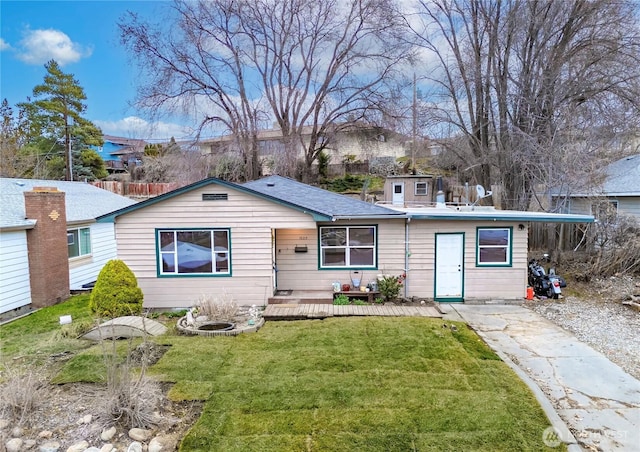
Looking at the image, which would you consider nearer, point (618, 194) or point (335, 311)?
point (335, 311)

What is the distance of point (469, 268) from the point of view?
10.1 m

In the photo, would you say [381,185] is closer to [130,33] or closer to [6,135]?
[130,33]

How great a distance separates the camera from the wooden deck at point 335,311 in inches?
340

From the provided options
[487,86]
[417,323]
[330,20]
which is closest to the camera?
[417,323]

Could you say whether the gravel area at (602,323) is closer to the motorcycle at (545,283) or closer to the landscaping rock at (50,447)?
the motorcycle at (545,283)

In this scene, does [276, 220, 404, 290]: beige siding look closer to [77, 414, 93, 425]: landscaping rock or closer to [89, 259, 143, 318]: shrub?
[89, 259, 143, 318]: shrub

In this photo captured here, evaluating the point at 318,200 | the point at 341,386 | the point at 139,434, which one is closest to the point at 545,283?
the point at 318,200

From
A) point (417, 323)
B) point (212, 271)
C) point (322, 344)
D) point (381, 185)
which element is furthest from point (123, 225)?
point (381, 185)

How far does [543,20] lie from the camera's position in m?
14.7

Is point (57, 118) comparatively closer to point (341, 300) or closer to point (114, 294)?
point (114, 294)

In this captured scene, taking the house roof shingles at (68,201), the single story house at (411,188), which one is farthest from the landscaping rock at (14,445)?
the single story house at (411,188)

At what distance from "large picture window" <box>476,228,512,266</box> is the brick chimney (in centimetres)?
1215

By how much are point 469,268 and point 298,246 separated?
4.78 metres

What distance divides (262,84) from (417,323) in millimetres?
18478
